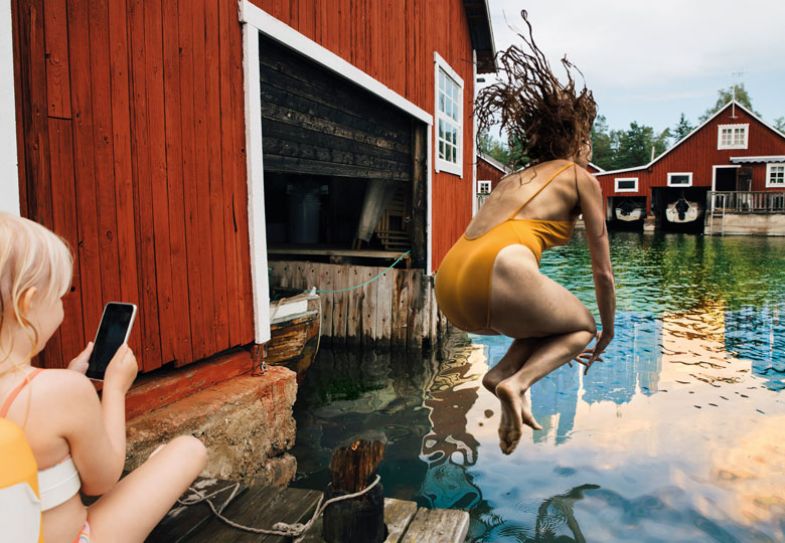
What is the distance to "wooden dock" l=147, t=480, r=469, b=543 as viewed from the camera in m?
3.03

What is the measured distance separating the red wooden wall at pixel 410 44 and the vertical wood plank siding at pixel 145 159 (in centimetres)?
59

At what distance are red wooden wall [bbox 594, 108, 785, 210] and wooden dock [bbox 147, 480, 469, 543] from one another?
4457 centimetres

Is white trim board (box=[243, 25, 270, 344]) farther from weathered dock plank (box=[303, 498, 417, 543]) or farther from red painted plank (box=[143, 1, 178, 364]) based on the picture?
weathered dock plank (box=[303, 498, 417, 543])

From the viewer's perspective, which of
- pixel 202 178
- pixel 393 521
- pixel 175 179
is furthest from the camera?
pixel 202 178

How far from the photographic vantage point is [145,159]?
4.18 metres

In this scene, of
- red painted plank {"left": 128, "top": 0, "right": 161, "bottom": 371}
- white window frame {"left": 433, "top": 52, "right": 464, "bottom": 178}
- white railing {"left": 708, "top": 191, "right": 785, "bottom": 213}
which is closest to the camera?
red painted plank {"left": 128, "top": 0, "right": 161, "bottom": 371}

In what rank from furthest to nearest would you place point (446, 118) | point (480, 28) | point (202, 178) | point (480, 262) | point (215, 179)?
point (480, 28)
point (446, 118)
point (215, 179)
point (202, 178)
point (480, 262)

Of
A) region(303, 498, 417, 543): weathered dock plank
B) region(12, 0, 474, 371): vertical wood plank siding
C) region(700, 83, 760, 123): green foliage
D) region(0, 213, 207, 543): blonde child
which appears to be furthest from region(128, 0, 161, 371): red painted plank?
region(700, 83, 760, 123): green foliage

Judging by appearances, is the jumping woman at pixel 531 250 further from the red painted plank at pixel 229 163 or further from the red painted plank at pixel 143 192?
the red painted plank at pixel 229 163

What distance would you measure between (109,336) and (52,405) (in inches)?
21.8

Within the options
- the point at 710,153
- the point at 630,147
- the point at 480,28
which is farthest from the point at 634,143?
the point at 480,28

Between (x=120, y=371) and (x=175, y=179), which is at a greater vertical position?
(x=175, y=179)

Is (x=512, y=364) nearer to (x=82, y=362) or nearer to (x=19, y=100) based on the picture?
(x=82, y=362)

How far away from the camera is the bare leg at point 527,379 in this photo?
2855mm
